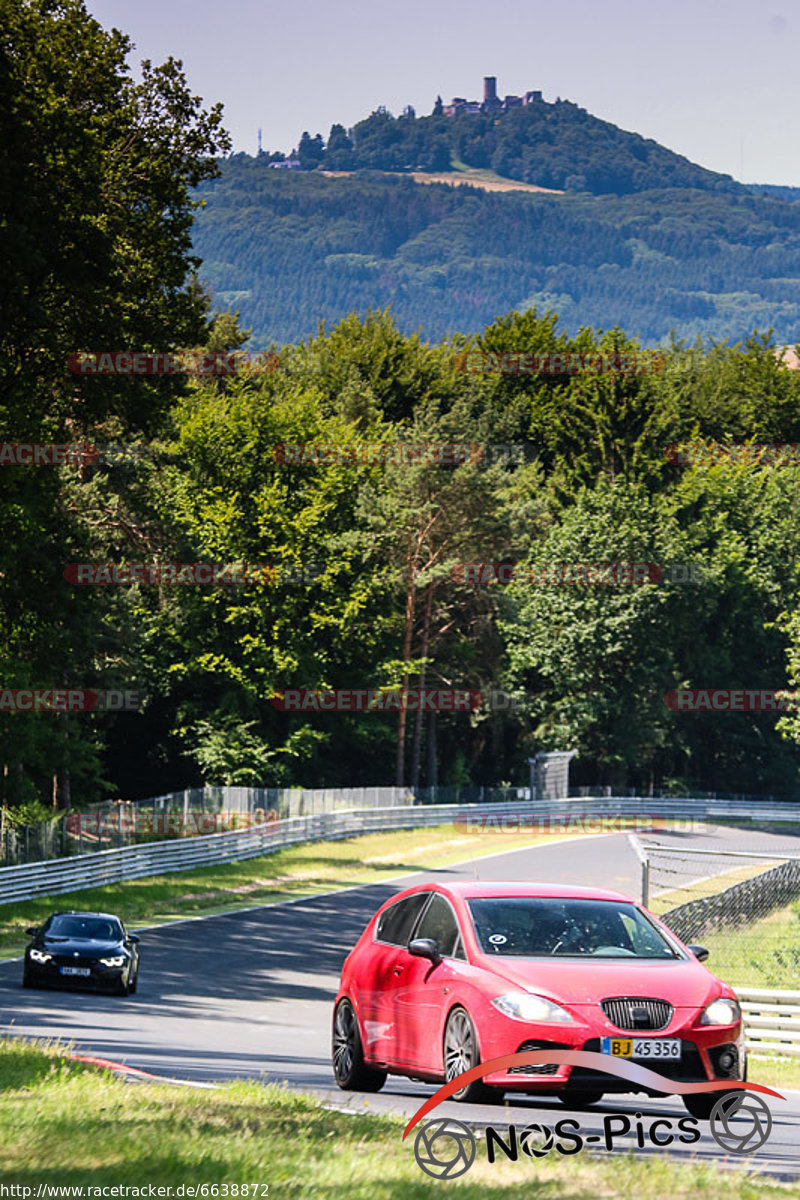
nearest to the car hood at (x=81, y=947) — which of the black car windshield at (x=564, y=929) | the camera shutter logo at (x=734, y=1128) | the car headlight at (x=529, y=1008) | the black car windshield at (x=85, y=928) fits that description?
the black car windshield at (x=85, y=928)

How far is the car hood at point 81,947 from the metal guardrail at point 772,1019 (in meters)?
9.43

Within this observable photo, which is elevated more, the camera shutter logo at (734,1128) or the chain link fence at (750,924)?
the camera shutter logo at (734,1128)

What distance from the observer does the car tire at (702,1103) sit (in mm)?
10109

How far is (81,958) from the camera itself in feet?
77.4

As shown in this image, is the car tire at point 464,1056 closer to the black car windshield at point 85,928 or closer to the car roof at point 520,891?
the car roof at point 520,891

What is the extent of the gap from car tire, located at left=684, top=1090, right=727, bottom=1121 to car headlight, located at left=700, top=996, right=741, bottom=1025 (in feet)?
1.54

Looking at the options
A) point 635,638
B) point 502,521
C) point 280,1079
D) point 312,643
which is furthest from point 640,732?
point 280,1079

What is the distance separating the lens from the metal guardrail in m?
19.0

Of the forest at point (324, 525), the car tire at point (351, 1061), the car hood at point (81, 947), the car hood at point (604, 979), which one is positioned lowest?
the car hood at point (81, 947)

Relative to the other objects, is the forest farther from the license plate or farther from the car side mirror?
the license plate

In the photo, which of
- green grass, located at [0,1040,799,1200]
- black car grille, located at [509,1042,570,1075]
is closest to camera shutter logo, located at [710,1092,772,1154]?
black car grille, located at [509,1042,570,1075]

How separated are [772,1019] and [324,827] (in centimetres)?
3921

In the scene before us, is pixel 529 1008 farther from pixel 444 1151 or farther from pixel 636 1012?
pixel 444 1151

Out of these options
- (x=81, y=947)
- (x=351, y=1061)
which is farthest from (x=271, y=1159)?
(x=81, y=947)
